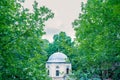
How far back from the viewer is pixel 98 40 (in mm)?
17297

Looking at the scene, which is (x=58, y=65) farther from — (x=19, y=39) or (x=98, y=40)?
(x=19, y=39)

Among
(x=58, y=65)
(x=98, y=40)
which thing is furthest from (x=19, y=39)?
(x=58, y=65)

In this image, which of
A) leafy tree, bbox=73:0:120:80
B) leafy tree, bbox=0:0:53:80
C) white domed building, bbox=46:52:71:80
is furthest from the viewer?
white domed building, bbox=46:52:71:80

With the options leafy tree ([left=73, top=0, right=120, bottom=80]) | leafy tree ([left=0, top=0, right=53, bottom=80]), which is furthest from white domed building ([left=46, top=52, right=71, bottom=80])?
leafy tree ([left=0, top=0, right=53, bottom=80])

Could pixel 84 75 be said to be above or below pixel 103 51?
below

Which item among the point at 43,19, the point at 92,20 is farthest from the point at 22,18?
the point at 92,20

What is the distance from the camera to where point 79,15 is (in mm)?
21391

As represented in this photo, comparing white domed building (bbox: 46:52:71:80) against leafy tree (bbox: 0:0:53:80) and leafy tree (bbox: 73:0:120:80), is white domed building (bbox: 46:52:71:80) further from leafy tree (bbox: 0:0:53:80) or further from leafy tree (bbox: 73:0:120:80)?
leafy tree (bbox: 0:0:53:80)

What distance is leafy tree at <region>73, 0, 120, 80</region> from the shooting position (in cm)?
1633

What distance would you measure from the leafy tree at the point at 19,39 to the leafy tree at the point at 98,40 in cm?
424

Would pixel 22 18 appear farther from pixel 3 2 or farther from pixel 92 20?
pixel 92 20

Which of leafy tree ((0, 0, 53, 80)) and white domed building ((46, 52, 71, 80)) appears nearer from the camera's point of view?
leafy tree ((0, 0, 53, 80))

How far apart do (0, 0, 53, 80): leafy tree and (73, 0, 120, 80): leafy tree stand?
4.24 m

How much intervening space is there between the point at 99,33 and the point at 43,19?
20.2 feet
